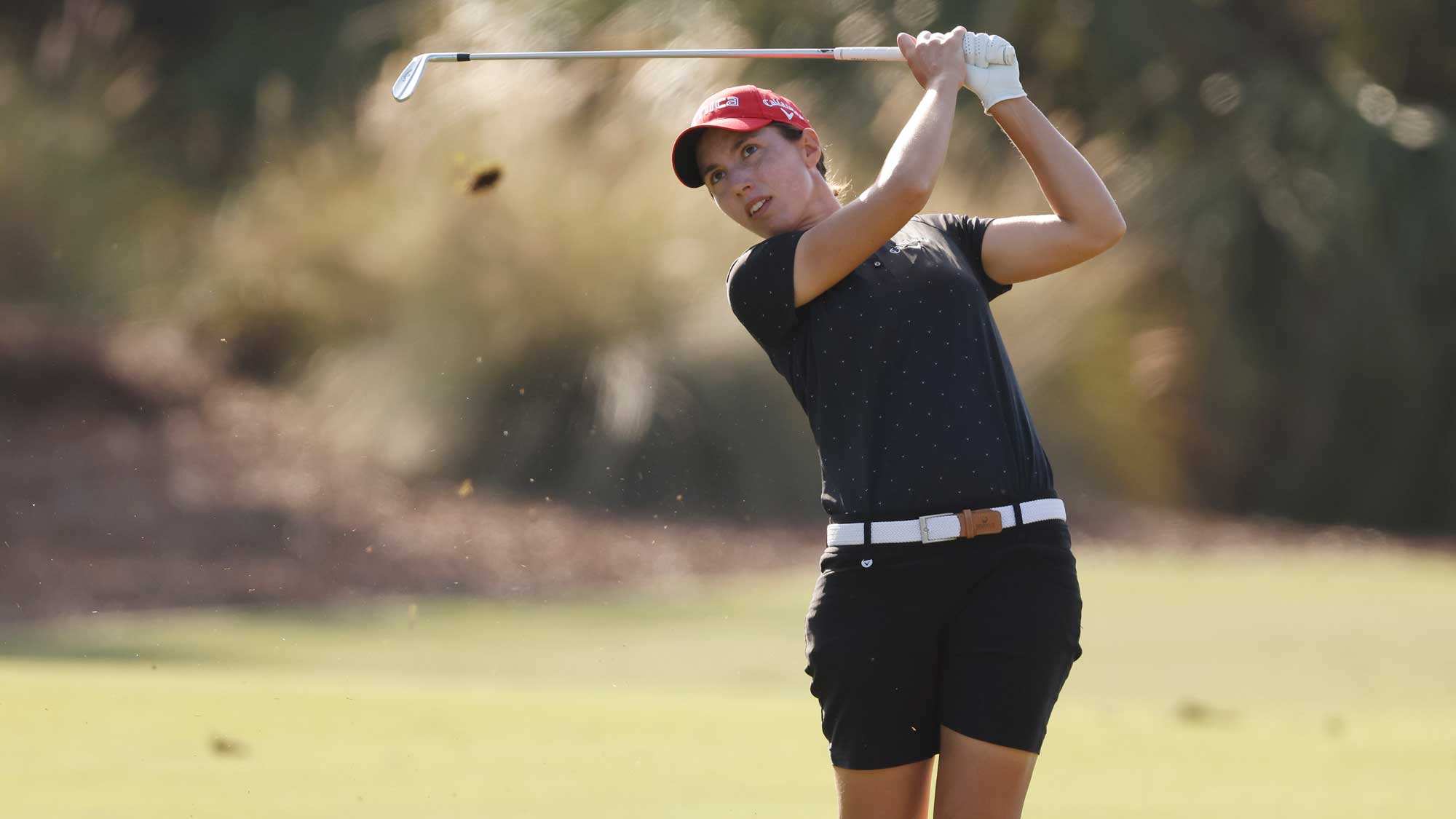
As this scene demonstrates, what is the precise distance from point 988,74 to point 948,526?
76 cm

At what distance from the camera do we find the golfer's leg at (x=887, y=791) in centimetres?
273

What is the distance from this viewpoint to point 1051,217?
9.71ft

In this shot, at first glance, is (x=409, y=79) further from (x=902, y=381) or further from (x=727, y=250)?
(x=727, y=250)

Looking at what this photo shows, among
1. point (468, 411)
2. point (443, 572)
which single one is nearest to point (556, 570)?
point (443, 572)

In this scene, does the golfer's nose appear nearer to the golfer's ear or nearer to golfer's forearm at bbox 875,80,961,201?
the golfer's ear

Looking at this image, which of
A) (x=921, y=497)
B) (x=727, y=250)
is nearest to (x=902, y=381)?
(x=921, y=497)

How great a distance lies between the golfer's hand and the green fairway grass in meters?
1.97

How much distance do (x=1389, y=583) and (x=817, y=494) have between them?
3462 millimetres

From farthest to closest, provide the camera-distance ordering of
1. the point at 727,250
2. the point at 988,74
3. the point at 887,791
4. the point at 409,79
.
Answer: the point at 727,250
the point at 409,79
the point at 988,74
the point at 887,791

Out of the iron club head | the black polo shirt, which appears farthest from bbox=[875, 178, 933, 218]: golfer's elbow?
the iron club head

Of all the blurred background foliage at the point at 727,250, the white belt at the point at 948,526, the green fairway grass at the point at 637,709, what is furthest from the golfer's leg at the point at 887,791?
the blurred background foliage at the point at 727,250

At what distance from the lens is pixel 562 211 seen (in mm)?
11594

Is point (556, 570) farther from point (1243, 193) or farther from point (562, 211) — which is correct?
point (1243, 193)

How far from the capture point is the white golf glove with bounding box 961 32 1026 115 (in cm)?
288
